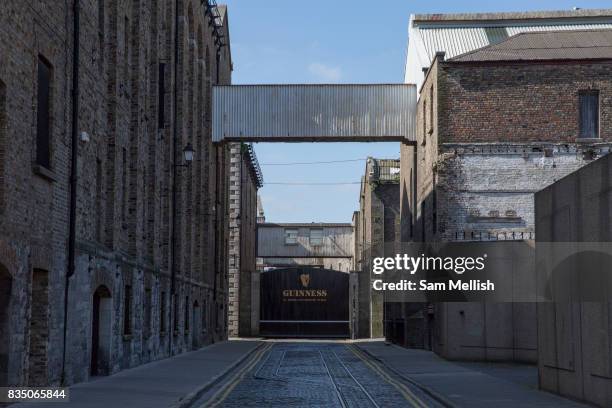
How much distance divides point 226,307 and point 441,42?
62.8 ft

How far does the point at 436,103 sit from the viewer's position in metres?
32.3

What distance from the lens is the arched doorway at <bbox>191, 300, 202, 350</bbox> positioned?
124ft

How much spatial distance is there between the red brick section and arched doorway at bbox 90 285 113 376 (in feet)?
47.2

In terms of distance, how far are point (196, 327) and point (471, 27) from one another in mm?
18461

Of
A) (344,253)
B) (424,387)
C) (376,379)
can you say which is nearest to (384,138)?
(376,379)

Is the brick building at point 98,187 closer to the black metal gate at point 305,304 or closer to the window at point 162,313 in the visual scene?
the window at point 162,313

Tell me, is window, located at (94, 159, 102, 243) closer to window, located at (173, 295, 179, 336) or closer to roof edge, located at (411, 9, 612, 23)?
window, located at (173, 295, 179, 336)

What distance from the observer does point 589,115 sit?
1262 inches

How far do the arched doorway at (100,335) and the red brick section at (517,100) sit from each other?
14.4 meters

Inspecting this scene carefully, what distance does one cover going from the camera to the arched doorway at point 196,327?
37.8 meters

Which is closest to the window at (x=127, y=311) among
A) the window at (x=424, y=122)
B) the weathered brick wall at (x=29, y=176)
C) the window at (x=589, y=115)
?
the weathered brick wall at (x=29, y=176)

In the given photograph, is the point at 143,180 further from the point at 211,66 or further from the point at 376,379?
the point at 211,66

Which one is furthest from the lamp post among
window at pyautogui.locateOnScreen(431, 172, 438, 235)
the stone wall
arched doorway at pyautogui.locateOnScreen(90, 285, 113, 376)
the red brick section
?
the stone wall

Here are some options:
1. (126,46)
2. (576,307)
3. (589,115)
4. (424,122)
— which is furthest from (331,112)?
(576,307)
